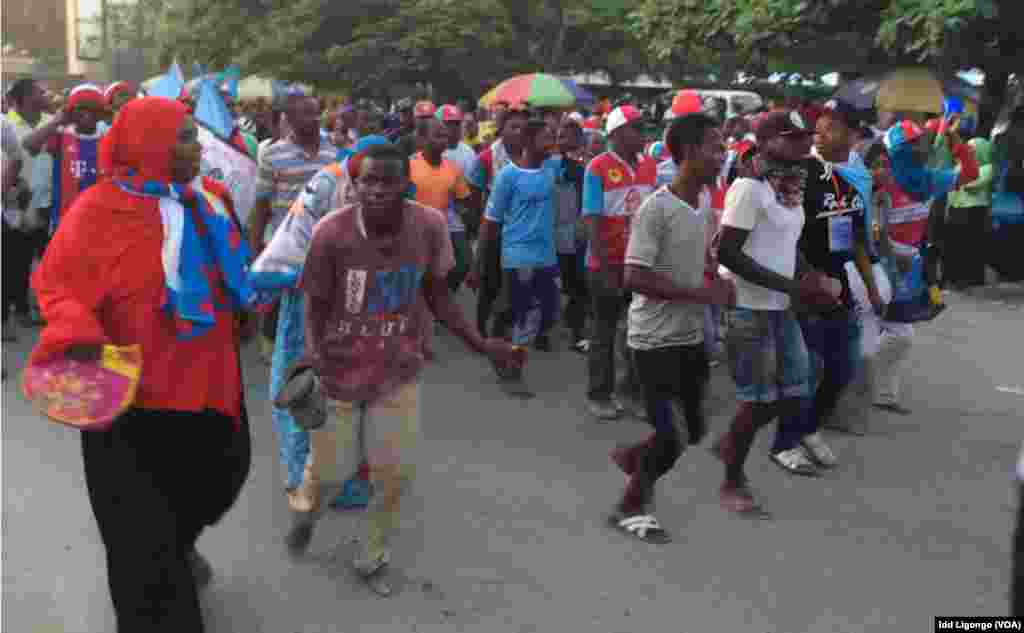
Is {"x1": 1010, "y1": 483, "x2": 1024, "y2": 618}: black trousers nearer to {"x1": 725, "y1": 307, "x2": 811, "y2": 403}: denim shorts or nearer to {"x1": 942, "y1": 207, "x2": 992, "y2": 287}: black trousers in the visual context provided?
{"x1": 725, "y1": 307, "x2": 811, "y2": 403}: denim shorts

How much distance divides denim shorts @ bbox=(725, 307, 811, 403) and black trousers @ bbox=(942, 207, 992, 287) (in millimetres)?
7473

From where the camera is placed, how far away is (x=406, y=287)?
4301 mm

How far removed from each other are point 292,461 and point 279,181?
6.86ft

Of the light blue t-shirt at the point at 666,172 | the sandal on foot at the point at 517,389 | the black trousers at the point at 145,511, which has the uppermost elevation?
the light blue t-shirt at the point at 666,172

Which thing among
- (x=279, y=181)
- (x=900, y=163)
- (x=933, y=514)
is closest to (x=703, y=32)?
(x=900, y=163)

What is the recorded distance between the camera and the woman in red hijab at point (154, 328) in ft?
11.0

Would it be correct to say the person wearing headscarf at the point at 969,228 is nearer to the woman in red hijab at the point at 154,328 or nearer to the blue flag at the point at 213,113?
the blue flag at the point at 213,113

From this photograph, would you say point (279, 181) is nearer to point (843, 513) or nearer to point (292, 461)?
point (292, 461)

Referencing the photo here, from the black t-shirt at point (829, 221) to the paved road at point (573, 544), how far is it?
1100 millimetres

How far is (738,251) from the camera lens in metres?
5.07

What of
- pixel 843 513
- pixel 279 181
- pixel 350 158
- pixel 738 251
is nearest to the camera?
pixel 350 158

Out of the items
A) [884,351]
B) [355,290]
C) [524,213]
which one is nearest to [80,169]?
[524,213]

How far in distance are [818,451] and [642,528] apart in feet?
5.11

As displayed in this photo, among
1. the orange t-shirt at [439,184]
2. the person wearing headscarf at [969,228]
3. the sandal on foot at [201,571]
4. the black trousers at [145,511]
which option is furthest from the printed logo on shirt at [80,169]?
the person wearing headscarf at [969,228]
